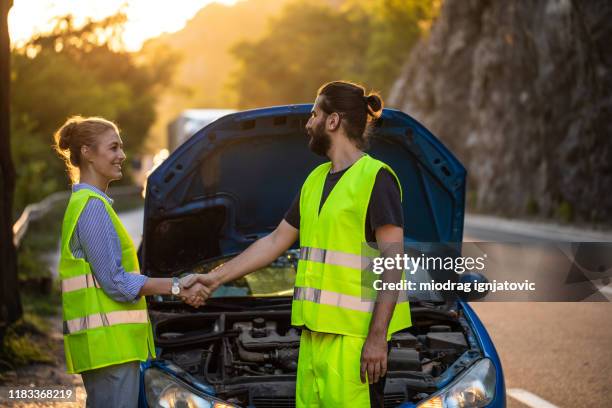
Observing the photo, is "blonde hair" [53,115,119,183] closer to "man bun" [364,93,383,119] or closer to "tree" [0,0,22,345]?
"man bun" [364,93,383,119]

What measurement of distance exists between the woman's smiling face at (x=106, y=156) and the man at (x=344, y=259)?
90cm

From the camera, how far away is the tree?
902cm

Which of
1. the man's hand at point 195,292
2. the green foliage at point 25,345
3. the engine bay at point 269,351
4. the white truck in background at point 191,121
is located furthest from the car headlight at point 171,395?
the white truck in background at point 191,121

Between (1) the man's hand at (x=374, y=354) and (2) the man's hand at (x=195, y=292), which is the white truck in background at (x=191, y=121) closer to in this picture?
(2) the man's hand at (x=195, y=292)

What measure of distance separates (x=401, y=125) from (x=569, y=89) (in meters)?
24.9

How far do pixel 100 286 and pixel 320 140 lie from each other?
110 cm

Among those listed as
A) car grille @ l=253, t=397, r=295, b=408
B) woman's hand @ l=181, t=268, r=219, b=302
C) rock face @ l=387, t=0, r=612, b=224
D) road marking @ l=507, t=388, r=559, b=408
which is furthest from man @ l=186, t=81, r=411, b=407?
rock face @ l=387, t=0, r=612, b=224

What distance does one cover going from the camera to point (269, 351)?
503 cm

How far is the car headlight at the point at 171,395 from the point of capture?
4422 mm

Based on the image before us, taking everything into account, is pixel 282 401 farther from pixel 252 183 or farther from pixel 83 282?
pixel 252 183

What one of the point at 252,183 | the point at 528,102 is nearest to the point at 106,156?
the point at 252,183

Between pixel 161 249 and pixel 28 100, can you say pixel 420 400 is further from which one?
pixel 28 100

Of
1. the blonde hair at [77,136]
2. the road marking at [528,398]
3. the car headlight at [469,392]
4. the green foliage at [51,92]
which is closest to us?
the blonde hair at [77,136]

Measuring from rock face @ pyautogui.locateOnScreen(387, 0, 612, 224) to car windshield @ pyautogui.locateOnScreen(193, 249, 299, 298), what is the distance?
20638 millimetres
